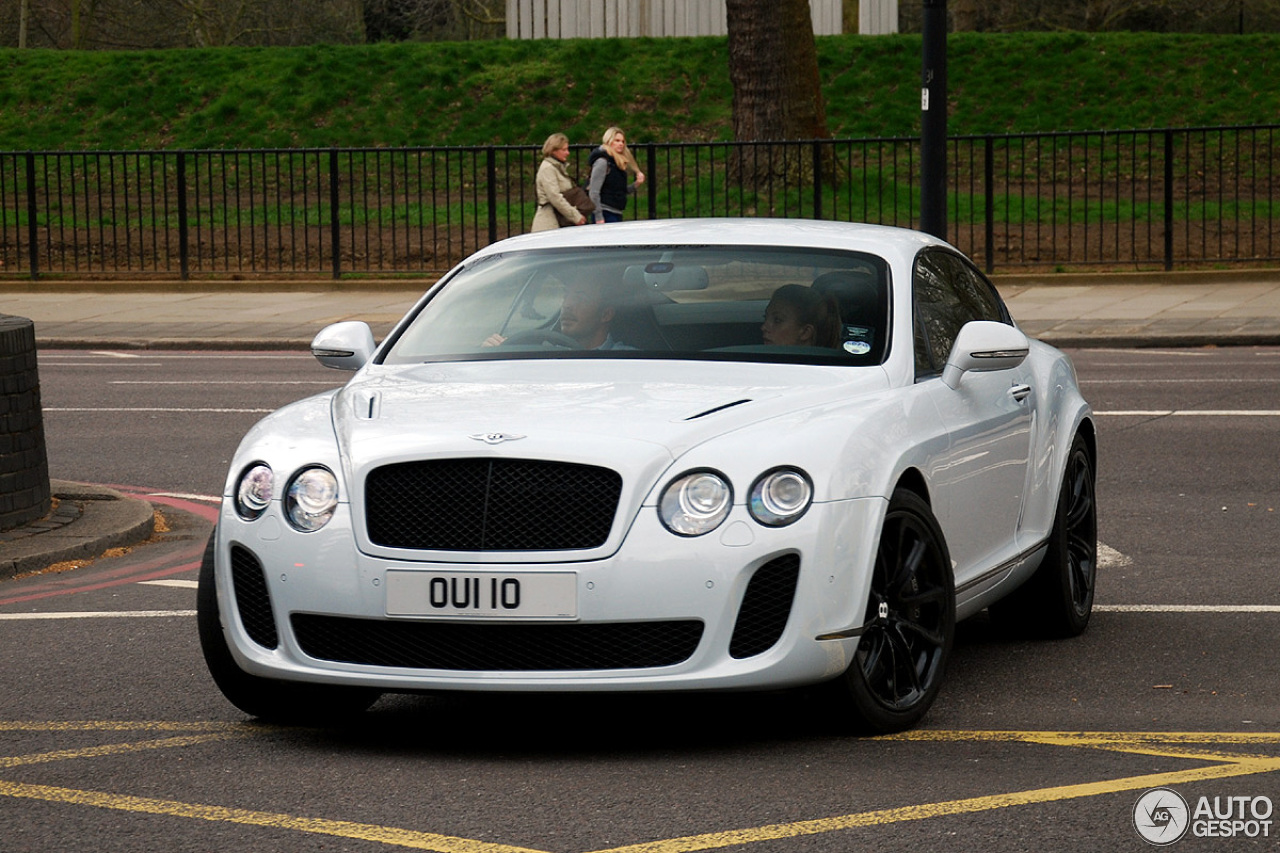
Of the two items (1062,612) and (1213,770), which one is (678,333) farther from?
(1213,770)

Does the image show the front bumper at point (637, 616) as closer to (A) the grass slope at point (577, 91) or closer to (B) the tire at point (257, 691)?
(B) the tire at point (257, 691)

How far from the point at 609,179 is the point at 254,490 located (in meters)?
15.4

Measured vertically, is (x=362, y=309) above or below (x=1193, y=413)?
above

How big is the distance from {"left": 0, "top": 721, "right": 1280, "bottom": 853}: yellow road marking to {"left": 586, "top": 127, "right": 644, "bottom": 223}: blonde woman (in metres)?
15.1

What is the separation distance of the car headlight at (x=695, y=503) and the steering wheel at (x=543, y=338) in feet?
4.28

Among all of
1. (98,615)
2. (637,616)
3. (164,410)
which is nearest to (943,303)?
(637,616)

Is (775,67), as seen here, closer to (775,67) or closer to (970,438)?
(775,67)

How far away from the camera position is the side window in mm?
6293

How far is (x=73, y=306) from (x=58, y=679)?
1830 centimetres

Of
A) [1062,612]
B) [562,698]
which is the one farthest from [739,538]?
[1062,612]

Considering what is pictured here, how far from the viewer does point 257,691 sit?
554 cm

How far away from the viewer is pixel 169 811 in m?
4.71

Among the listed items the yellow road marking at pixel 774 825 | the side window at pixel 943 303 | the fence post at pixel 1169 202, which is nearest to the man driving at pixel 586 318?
the side window at pixel 943 303

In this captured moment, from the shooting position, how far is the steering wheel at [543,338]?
6246 millimetres
